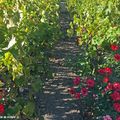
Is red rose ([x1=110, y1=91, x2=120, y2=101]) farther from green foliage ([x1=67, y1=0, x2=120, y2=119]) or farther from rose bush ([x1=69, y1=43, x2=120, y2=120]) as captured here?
green foliage ([x1=67, y1=0, x2=120, y2=119])

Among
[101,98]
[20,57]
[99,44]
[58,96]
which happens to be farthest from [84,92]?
[99,44]

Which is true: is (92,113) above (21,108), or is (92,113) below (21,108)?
below

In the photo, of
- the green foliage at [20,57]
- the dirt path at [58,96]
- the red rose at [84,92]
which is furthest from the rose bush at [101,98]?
the green foliage at [20,57]

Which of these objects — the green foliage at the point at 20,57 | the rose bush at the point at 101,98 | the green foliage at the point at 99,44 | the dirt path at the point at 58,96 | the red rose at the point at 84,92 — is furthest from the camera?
the dirt path at the point at 58,96

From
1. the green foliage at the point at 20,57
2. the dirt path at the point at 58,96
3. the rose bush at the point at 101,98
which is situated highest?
the green foliage at the point at 20,57

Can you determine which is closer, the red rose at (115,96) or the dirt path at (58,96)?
the red rose at (115,96)

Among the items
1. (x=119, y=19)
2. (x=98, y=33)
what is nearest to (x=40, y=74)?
(x=98, y=33)

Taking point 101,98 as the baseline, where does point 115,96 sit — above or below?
above

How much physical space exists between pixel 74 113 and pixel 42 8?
243cm

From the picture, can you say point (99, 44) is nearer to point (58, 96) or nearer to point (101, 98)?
point (58, 96)

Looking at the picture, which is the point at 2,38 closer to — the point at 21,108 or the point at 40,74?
the point at 21,108

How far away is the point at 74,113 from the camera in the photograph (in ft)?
16.6

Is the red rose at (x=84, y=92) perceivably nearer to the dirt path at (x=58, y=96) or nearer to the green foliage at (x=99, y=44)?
the green foliage at (x=99, y=44)

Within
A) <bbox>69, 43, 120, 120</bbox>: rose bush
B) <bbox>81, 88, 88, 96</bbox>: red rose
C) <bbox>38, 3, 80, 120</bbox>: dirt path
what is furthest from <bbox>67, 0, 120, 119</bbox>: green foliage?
<bbox>38, 3, 80, 120</bbox>: dirt path
